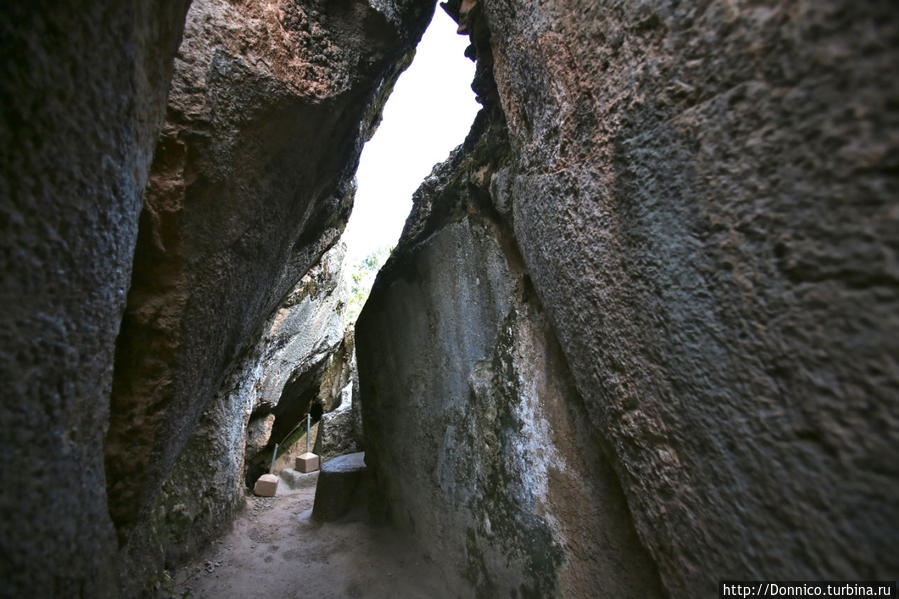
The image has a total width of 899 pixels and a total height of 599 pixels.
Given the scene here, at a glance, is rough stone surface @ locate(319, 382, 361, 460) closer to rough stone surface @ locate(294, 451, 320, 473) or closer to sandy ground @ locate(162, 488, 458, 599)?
rough stone surface @ locate(294, 451, 320, 473)

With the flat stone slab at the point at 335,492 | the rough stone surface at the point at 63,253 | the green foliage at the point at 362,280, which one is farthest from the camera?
the green foliage at the point at 362,280

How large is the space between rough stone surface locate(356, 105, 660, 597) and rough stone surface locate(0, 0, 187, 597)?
2.10 meters

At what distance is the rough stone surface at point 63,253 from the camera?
77 centimetres

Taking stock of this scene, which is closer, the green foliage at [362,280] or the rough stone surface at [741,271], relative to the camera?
the rough stone surface at [741,271]

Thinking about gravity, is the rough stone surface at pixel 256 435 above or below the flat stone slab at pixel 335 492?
above

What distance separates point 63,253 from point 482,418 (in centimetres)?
267

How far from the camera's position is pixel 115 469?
1893 millimetres

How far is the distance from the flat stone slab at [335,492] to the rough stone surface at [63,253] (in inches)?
172

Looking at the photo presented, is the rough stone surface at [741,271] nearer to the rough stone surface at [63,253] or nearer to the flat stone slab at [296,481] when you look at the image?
the rough stone surface at [63,253]

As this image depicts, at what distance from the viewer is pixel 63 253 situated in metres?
0.93

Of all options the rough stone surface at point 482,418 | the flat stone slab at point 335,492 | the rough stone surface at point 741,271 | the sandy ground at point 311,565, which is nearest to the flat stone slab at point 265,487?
the sandy ground at point 311,565

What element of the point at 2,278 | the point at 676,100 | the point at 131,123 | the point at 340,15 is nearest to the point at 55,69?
the point at 131,123

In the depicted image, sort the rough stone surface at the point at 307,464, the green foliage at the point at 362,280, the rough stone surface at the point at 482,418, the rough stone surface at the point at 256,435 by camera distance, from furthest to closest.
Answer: the green foliage at the point at 362,280, the rough stone surface at the point at 256,435, the rough stone surface at the point at 307,464, the rough stone surface at the point at 482,418

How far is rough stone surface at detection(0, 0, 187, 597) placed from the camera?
0.77 m
